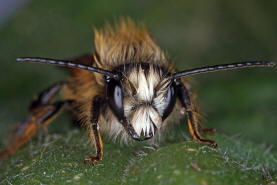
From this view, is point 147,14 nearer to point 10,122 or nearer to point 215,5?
point 215,5

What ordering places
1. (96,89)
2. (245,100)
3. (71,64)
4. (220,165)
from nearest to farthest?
(220,165) → (71,64) → (96,89) → (245,100)

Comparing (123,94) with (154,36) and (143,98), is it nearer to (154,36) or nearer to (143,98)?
(143,98)

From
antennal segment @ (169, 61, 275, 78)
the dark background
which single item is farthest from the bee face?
the dark background

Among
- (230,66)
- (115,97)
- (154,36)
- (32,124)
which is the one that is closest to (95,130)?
(115,97)

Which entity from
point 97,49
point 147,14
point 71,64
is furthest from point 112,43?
point 147,14

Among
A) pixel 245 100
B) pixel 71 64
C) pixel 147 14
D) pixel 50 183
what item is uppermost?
pixel 147 14

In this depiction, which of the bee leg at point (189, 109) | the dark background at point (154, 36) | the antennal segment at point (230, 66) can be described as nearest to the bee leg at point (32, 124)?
the dark background at point (154, 36)

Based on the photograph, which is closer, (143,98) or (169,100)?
(143,98)
